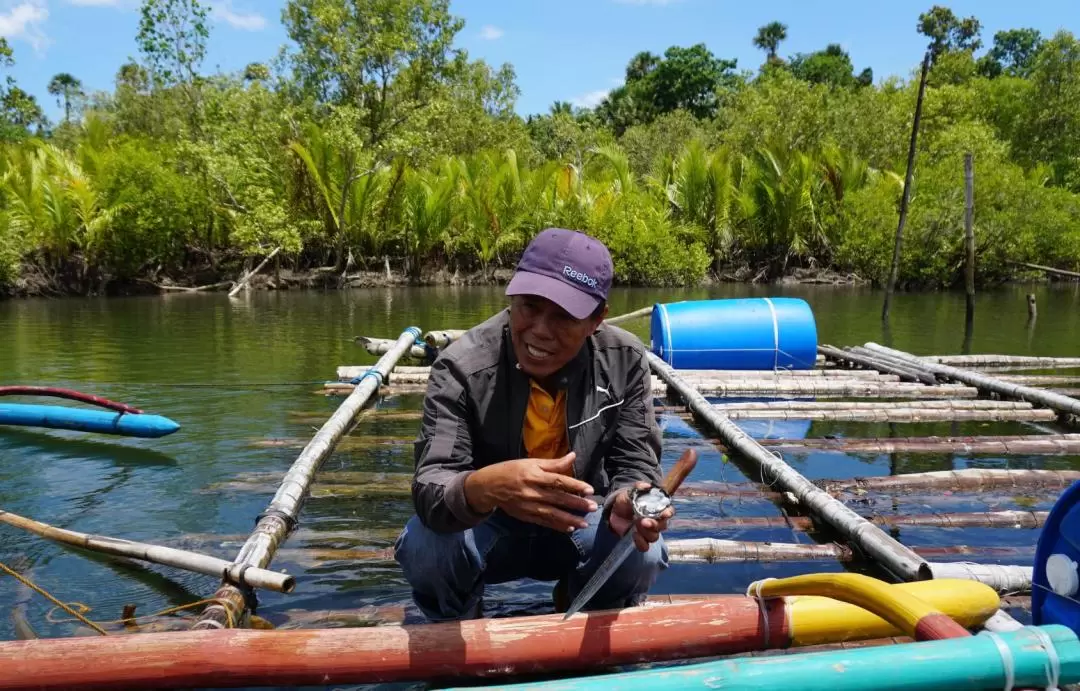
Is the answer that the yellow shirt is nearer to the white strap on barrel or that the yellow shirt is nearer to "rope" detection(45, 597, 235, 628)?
"rope" detection(45, 597, 235, 628)

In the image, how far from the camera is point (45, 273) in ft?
76.2

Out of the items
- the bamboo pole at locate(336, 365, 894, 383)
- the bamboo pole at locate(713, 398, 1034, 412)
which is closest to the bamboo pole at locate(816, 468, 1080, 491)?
the bamboo pole at locate(713, 398, 1034, 412)

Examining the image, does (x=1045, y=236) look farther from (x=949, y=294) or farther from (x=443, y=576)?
(x=443, y=576)

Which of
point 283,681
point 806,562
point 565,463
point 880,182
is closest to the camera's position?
point 565,463

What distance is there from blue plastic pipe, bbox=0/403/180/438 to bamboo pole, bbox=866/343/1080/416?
276 inches

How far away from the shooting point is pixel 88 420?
6.11 m

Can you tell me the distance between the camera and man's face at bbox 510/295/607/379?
2.14 metres

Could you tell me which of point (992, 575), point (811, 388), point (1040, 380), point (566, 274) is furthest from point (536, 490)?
point (1040, 380)

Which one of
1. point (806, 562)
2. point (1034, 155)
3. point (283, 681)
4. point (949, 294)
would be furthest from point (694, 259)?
point (283, 681)

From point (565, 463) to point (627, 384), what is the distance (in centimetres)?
63

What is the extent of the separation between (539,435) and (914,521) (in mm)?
2657

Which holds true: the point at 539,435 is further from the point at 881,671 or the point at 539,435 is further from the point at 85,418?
the point at 85,418


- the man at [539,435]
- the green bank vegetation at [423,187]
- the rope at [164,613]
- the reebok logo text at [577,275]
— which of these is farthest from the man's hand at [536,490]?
the green bank vegetation at [423,187]

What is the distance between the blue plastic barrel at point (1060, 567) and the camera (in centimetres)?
211
